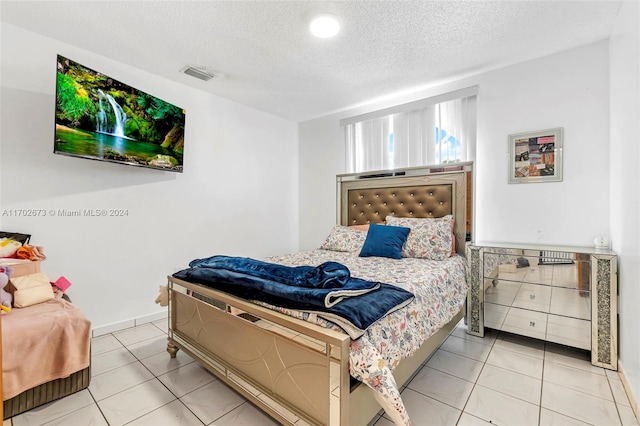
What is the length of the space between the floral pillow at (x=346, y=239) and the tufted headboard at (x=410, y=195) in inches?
13.9

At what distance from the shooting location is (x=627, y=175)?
6.49ft

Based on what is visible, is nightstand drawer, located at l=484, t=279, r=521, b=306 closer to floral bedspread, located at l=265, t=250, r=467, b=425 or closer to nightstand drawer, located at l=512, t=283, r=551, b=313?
nightstand drawer, located at l=512, t=283, r=551, b=313

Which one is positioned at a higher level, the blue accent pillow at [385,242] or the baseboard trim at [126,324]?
the blue accent pillow at [385,242]

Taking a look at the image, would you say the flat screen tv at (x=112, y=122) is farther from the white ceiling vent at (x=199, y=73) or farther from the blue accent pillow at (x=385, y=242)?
the blue accent pillow at (x=385, y=242)

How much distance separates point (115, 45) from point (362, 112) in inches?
106

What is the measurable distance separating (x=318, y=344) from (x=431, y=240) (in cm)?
193

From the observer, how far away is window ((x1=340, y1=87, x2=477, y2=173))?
321 cm

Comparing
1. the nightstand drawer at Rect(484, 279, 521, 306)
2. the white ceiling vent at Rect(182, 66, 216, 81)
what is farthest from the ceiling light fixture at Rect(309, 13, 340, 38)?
the nightstand drawer at Rect(484, 279, 521, 306)

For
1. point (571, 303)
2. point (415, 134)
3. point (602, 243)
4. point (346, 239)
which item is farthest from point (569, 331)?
point (415, 134)

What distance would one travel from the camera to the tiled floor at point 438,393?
5.68 feet

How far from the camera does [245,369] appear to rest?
1786 millimetres

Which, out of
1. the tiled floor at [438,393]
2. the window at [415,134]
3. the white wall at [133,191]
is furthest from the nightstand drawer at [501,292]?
the white wall at [133,191]

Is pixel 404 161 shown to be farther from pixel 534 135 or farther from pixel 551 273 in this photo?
pixel 551 273

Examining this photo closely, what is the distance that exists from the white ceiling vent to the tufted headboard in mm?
1958
